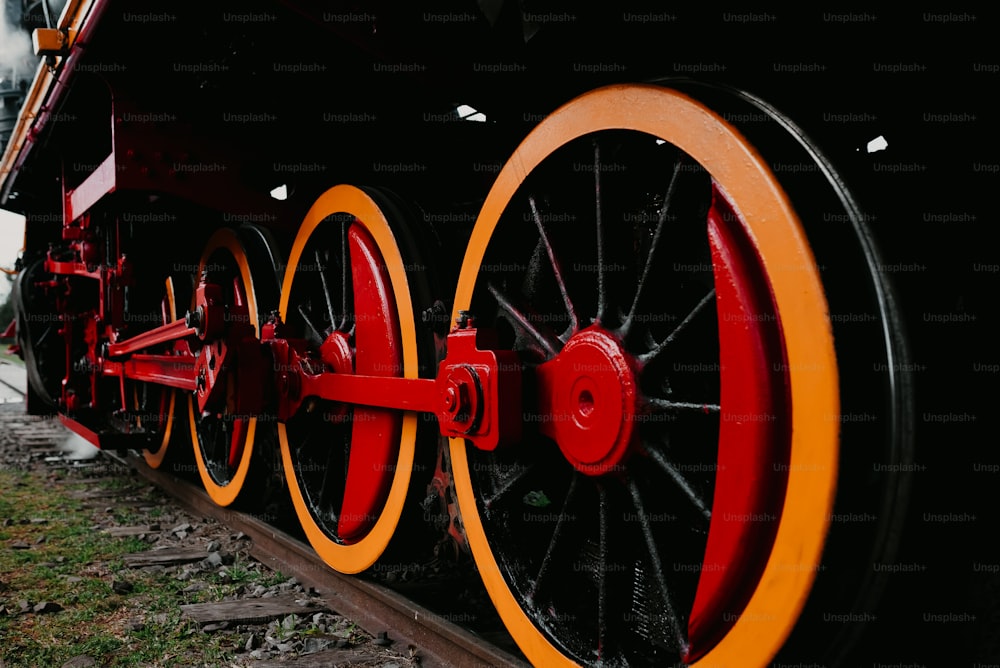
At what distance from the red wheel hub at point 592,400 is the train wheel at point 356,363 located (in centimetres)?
78

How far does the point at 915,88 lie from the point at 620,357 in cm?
75

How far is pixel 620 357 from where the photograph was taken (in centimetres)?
165

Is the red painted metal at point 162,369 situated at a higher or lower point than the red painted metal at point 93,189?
lower

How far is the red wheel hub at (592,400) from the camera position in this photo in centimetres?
163

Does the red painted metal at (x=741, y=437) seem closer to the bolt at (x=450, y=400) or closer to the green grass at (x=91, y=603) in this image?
the bolt at (x=450, y=400)

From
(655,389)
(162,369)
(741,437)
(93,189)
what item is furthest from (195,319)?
(741,437)

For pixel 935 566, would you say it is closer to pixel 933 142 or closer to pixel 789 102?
pixel 933 142

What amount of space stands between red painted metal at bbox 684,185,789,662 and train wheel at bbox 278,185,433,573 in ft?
4.20

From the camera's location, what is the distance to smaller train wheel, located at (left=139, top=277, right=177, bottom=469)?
4.85 meters

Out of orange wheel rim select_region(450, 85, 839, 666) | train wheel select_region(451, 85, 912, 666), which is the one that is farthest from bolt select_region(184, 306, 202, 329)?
orange wheel rim select_region(450, 85, 839, 666)

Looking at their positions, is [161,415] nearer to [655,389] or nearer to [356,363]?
[356,363]

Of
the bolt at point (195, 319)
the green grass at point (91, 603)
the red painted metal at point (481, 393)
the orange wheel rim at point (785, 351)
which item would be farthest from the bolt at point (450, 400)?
the bolt at point (195, 319)

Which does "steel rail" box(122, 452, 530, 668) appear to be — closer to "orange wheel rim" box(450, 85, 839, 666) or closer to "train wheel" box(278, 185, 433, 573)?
"train wheel" box(278, 185, 433, 573)

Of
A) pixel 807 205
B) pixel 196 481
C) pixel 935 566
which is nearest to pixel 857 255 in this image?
pixel 807 205
